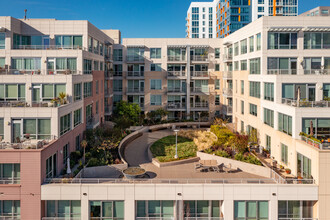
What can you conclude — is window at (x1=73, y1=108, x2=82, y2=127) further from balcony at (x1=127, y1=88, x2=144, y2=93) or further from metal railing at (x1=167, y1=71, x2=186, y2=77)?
metal railing at (x1=167, y1=71, x2=186, y2=77)

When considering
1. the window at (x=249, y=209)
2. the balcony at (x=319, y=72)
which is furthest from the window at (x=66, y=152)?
the balcony at (x=319, y=72)

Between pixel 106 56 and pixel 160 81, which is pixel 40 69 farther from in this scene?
pixel 160 81

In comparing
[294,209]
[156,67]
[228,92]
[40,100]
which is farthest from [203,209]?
[156,67]

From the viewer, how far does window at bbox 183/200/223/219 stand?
75.6ft

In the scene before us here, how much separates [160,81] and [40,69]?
2469 centimetres

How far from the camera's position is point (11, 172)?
882 inches

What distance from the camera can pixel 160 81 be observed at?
5450 cm

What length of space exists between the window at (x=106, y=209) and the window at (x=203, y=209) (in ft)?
15.9

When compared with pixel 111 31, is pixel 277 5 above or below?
above

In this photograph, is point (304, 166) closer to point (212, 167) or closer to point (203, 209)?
point (212, 167)

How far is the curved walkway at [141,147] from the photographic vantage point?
3284cm

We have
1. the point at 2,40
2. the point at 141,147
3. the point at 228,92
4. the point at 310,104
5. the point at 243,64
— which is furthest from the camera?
the point at 228,92

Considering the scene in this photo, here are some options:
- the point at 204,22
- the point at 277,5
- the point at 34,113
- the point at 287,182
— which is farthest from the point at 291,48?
the point at 204,22

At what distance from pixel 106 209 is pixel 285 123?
58.2 ft
